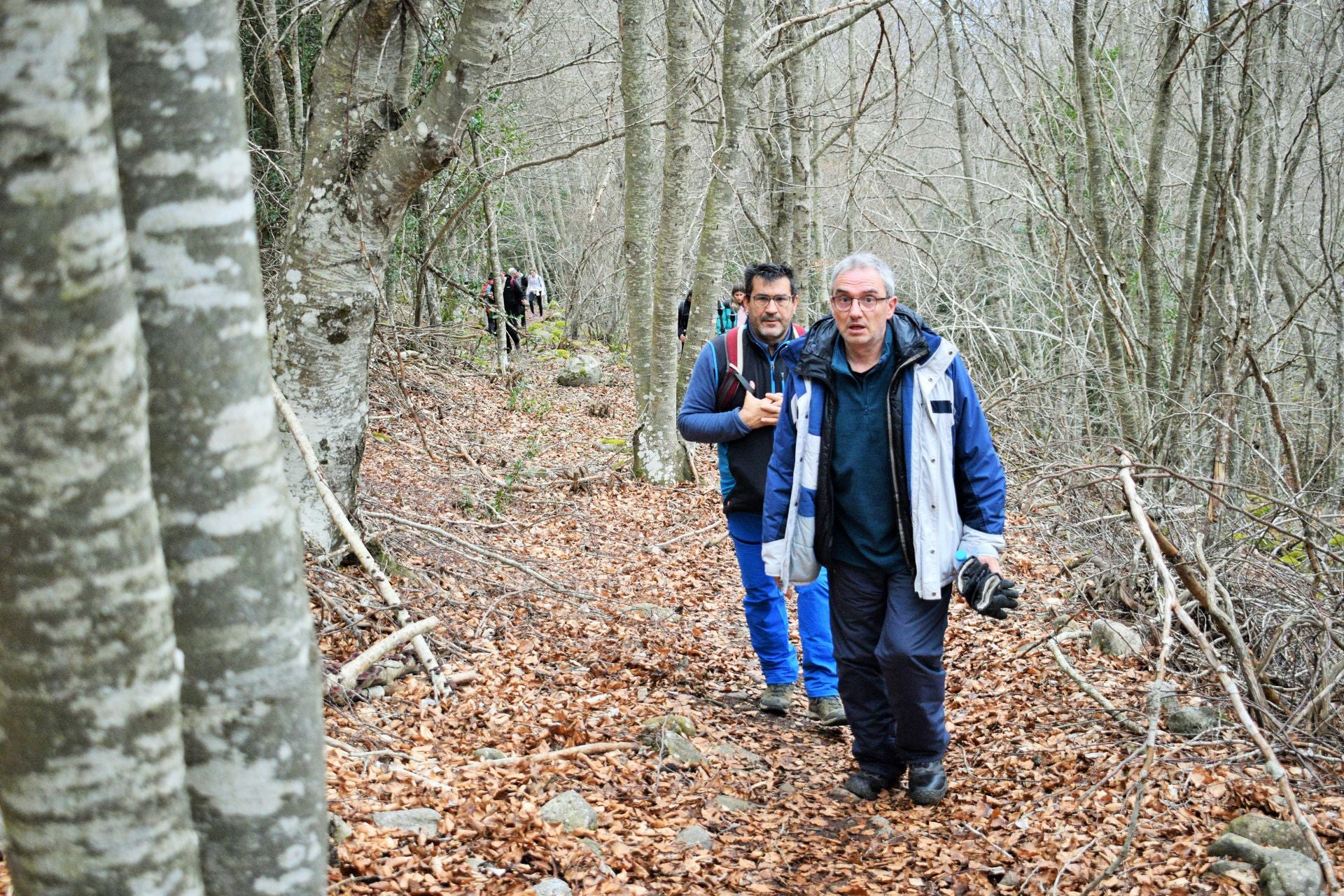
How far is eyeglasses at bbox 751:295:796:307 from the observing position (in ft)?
18.2

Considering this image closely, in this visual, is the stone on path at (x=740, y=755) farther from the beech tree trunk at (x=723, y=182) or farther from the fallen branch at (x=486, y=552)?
the beech tree trunk at (x=723, y=182)

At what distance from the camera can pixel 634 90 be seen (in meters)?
11.4

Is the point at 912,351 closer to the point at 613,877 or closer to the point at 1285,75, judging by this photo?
the point at 613,877

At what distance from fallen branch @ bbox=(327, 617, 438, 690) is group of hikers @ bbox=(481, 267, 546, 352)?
43.4 feet

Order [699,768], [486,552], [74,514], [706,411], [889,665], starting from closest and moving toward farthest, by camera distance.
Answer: [74,514] < [889,665] < [699,768] < [706,411] < [486,552]

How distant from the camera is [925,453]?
14.1ft

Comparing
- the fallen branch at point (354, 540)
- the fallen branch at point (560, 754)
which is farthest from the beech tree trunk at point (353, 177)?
the fallen branch at point (560, 754)

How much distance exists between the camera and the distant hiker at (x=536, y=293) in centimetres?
3075

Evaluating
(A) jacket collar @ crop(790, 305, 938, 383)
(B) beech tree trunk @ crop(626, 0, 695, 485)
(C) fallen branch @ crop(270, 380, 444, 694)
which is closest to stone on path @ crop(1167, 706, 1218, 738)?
(A) jacket collar @ crop(790, 305, 938, 383)

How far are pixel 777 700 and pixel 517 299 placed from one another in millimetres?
22025

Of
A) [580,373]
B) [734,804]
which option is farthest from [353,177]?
[580,373]

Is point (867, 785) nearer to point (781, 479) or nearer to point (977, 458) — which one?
point (781, 479)

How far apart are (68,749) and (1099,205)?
9.26 metres

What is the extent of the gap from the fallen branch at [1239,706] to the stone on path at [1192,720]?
25.1 inches
